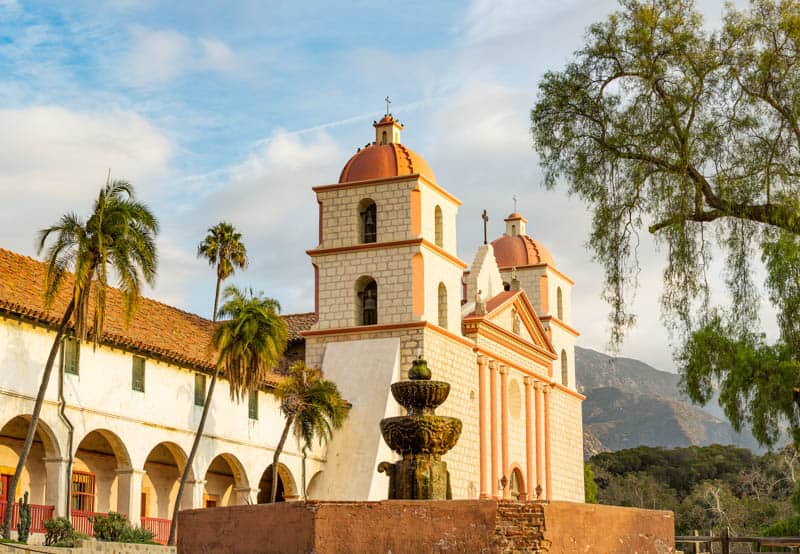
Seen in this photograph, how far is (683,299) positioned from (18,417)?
1769cm

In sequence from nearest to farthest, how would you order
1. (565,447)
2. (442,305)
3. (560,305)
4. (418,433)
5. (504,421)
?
(418,433), (442,305), (504,421), (565,447), (560,305)

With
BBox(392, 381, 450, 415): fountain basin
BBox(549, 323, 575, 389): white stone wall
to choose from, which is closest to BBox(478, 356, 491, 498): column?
BBox(549, 323, 575, 389): white stone wall

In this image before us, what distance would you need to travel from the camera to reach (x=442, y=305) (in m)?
40.2

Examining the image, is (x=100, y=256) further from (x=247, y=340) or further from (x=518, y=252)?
(x=518, y=252)

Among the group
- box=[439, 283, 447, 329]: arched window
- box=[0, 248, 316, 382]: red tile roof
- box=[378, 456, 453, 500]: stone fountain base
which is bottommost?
box=[378, 456, 453, 500]: stone fountain base

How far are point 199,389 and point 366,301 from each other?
8482mm

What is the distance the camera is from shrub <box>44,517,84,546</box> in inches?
978

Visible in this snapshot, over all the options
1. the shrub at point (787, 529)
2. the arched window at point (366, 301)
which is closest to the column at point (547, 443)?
the shrub at point (787, 529)

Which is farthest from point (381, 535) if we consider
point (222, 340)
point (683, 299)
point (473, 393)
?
point (473, 393)

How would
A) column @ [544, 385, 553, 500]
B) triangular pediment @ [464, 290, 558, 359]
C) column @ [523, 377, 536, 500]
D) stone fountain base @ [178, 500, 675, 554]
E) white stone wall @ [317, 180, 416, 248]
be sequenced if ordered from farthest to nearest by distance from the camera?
column @ [544, 385, 553, 500] → column @ [523, 377, 536, 500] → triangular pediment @ [464, 290, 558, 359] → white stone wall @ [317, 180, 416, 248] → stone fountain base @ [178, 500, 675, 554]

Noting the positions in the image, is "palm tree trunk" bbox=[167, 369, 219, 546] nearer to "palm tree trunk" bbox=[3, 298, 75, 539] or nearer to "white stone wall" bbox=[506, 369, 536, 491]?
"palm tree trunk" bbox=[3, 298, 75, 539]

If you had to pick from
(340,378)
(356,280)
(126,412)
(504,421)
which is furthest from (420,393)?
(504,421)

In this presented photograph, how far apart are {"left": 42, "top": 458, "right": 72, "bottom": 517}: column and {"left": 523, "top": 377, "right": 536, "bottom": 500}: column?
2099 centimetres

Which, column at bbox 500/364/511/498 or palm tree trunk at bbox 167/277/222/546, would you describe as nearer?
palm tree trunk at bbox 167/277/222/546
